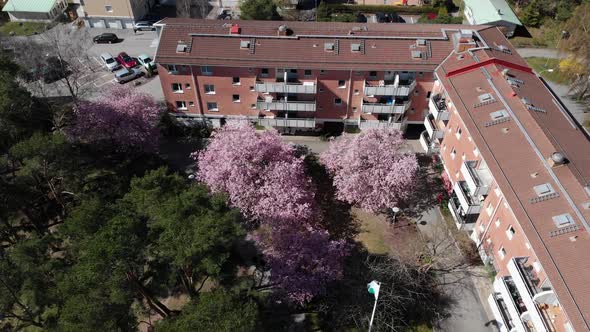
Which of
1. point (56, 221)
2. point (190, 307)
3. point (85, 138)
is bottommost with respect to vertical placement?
point (56, 221)

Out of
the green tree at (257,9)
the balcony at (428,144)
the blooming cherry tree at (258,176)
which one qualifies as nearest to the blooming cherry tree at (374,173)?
the blooming cherry tree at (258,176)

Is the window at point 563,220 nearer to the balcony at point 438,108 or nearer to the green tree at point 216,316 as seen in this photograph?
the balcony at point 438,108

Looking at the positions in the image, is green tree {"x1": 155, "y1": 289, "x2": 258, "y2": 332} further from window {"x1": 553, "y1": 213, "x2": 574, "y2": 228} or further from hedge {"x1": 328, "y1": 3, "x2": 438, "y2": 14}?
hedge {"x1": 328, "y1": 3, "x2": 438, "y2": 14}

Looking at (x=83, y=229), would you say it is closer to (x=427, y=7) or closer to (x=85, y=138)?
(x=85, y=138)

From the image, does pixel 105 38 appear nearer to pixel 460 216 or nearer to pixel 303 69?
pixel 303 69

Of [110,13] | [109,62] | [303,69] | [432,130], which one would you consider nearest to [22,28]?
[110,13]

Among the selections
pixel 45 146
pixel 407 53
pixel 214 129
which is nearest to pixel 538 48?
pixel 407 53

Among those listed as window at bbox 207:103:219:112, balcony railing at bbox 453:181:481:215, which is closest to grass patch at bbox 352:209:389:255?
balcony railing at bbox 453:181:481:215
